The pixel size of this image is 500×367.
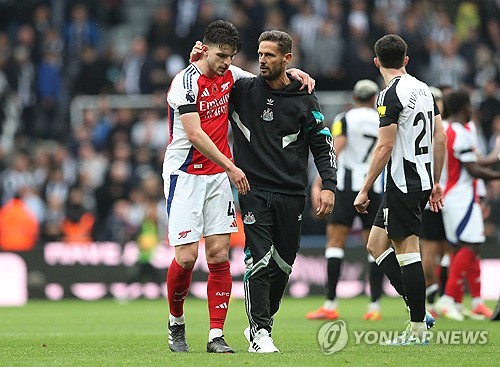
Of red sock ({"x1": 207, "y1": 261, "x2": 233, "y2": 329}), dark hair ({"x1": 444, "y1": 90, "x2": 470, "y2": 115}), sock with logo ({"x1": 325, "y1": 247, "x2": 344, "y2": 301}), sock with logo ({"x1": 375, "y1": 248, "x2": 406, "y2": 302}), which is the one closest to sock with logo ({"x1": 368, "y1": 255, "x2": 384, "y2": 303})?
sock with logo ({"x1": 325, "y1": 247, "x2": 344, "y2": 301})

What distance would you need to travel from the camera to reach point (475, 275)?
1288 cm

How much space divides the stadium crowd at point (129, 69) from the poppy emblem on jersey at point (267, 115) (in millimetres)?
10920

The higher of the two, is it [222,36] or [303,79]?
[222,36]

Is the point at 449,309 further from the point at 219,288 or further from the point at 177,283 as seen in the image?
the point at 177,283

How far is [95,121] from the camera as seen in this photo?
72.8ft

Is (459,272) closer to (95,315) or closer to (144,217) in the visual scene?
(95,315)

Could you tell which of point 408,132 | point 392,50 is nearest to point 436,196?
point 408,132

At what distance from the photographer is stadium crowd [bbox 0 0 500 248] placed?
20688 millimetres

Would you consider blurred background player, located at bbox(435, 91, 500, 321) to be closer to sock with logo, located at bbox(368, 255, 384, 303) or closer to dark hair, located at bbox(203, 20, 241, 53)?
sock with logo, located at bbox(368, 255, 384, 303)

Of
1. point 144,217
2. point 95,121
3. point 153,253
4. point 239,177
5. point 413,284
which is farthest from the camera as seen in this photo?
point 95,121

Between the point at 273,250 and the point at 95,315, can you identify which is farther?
the point at 95,315

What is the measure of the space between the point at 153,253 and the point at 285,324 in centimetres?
629

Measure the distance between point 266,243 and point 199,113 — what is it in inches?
44.7

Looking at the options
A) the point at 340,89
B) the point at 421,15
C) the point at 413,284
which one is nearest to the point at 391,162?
the point at 413,284
